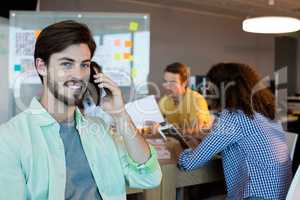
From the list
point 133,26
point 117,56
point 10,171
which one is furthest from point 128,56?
point 10,171

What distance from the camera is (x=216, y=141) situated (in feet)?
5.49

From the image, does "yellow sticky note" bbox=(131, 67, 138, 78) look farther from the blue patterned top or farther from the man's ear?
the man's ear

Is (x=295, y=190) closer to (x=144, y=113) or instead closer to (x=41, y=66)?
(x=41, y=66)

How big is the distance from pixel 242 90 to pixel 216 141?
30 cm

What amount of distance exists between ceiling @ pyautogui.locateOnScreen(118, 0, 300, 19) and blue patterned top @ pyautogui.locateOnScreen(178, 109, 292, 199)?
3616 millimetres

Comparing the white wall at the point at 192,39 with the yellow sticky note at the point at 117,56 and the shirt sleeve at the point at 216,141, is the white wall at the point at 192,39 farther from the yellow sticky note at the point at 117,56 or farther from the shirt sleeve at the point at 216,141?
the shirt sleeve at the point at 216,141

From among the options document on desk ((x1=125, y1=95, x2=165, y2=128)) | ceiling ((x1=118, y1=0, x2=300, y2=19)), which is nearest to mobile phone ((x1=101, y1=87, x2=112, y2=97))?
document on desk ((x1=125, y1=95, x2=165, y2=128))

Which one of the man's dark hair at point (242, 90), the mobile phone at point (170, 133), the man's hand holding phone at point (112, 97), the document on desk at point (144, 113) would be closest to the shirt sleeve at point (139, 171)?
the man's hand holding phone at point (112, 97)

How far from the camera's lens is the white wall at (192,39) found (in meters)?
4.89

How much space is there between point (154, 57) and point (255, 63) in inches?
96.8

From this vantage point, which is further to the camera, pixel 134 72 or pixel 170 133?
pixel 134 72

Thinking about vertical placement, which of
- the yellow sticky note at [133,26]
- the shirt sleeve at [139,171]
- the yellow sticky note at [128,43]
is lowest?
the shirt sleeve at [139,171]

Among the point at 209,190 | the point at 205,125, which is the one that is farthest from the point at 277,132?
the point at 205,125

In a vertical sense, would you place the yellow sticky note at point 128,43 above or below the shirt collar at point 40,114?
above
